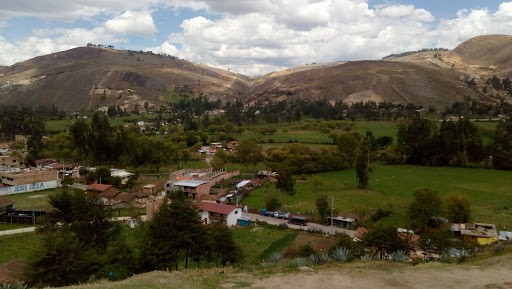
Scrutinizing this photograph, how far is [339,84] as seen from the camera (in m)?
187

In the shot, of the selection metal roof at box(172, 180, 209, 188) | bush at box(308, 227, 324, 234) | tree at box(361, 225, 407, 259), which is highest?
tree at box(361, 225, 407, 259)

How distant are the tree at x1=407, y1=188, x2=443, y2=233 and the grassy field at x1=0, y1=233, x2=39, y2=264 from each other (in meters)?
28.7

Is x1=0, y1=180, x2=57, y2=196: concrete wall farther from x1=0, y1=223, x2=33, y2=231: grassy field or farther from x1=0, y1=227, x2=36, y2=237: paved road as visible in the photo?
x1=0, y1=227, x2=36, y2=237: paved road

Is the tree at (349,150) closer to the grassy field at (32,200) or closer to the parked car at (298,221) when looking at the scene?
the parked car at (298,221)

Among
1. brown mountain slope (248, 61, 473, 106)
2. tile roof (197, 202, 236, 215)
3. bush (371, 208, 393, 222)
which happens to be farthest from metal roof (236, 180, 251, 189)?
brown mountain slope (248, 61, 473, 106)

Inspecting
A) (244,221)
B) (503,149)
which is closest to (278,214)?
(244,221)

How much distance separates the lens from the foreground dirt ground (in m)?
12.5

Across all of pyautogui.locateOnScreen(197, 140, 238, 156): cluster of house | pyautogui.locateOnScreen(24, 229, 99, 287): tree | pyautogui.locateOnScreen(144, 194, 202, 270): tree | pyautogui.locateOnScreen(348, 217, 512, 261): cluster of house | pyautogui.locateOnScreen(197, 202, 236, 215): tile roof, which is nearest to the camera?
pyautogui.locateOnScreen(24, 229, 99, 287): tree

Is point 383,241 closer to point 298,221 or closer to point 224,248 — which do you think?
point 224,248

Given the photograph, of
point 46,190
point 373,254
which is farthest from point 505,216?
point 46,190

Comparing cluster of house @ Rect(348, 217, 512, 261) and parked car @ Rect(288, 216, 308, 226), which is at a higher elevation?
cluster of house @ Rect(348, 217, 512, 261)

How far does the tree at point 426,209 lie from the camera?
28984 mm

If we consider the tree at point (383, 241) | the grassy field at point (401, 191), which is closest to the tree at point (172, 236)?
the tree at point (383, 241)

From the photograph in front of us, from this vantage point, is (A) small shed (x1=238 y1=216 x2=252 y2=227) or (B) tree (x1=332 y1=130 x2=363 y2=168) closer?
(A) small shed (x1=238 y1=216 x2=252 y2=227)
